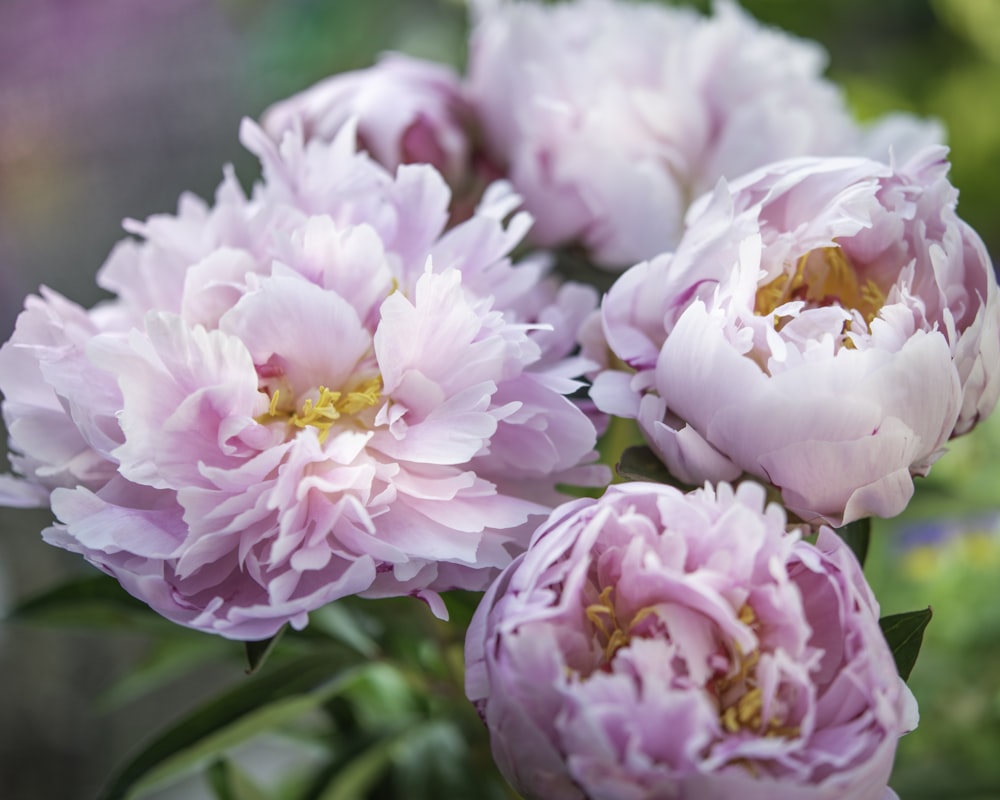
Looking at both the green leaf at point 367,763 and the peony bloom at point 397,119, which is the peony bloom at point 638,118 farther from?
the green leaf at point 367,763

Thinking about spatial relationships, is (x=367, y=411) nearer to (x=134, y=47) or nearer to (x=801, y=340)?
(x=801, y=340)

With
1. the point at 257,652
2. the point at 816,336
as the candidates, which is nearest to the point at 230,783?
Result: the point at 257,652

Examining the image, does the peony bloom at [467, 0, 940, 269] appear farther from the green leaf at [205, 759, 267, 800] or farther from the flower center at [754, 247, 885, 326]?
the green leaf at [205, 759, 267, 800]

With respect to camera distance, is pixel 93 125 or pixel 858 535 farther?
pixel 93 125

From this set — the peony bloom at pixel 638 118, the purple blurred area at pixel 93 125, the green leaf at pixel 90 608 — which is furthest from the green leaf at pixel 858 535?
the purple blurred area at pixel 93 125

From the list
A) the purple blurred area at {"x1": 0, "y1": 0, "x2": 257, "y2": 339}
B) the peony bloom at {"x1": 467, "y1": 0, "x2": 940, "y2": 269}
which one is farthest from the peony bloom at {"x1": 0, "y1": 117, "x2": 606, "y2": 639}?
the purple blurred area at {"x1": 0, "y1": 0, "x2": 257, "y2": 339}

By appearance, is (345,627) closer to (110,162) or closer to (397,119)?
(397,119)

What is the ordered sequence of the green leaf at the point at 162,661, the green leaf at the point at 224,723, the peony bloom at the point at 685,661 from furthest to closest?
1. the green leaf at the point at 162,661
2. the green leaf at the point at 224,723
3. the peony bloom at the point at 685,661
